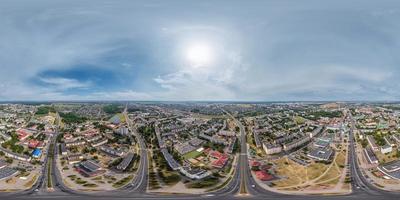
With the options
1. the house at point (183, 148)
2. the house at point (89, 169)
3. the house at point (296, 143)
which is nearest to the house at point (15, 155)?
the house at point (89, 169)

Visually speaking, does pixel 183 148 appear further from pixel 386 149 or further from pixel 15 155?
pixel 386 149

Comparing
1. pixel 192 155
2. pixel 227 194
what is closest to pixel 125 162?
pixel 192 155

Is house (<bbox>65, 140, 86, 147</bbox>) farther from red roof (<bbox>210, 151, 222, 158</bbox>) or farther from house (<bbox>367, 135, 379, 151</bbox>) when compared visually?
house (<bbox>367, 135, 379, 151</bbox>)

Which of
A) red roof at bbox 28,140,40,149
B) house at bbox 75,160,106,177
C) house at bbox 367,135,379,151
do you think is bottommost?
house at bbox 75,160,106,177

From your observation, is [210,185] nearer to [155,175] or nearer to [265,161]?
[155,175]

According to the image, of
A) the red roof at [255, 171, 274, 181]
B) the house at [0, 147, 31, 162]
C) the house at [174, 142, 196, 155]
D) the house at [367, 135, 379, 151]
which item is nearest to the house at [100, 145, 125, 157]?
the house at [174, 142, 196, 155]

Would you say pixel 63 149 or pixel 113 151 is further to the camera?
pixel 63 149

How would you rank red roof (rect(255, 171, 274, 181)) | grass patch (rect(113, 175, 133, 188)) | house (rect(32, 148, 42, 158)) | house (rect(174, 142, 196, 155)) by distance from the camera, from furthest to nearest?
house (rect(174, 142, 196, 155)), house (rect(32, 148, 42, 158)), red roof (rect(255, 171, 274, 181)), grass patch (rect(113, 175, 133, 188))

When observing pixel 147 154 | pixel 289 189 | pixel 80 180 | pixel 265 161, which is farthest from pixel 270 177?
pixel 80 180

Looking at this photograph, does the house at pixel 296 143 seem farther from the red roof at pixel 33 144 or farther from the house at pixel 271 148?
the red roof at pixel 33 144
